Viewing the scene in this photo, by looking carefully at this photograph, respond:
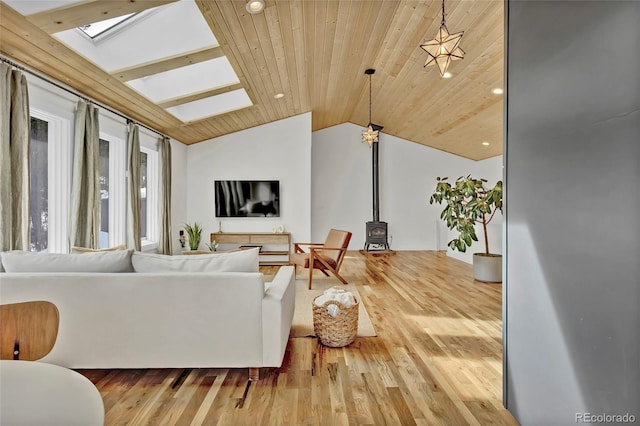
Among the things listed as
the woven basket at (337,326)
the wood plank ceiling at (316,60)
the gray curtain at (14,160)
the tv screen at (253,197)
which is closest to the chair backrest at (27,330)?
the woven basket at (337,326)

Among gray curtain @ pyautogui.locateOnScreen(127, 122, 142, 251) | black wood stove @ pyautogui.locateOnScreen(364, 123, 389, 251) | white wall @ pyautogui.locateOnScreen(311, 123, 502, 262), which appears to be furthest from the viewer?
white wall @ pyautogui.locateOnScreen(311, 123, 502, 262)

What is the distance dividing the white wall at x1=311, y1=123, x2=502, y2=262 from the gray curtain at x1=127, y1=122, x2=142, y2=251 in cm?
437

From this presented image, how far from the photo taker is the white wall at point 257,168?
6973mm

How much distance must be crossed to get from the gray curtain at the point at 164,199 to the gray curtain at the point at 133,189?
0.92 metres

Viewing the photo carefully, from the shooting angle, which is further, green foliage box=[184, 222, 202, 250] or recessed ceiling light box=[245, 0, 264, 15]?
green foliage box=[184, 222, 202, 250]

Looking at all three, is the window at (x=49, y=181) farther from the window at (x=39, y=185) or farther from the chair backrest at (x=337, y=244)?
the chair backrest at (x=337, y=244)

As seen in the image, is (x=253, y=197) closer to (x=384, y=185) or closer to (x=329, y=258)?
(x=329, y=258)

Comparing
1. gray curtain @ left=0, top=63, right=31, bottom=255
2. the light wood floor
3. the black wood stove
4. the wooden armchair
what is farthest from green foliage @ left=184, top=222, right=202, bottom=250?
the light wood floor

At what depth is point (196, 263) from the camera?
7.45 ft

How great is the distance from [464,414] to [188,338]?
63.7 inches

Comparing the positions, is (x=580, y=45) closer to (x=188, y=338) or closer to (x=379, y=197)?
(x=188, y=338)

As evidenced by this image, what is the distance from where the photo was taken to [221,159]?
6988 mm

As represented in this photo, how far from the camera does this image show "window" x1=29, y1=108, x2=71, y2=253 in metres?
3.34

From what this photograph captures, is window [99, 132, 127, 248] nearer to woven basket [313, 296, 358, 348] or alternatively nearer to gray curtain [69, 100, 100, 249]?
gray curtain [69, 100, 100, 249]
